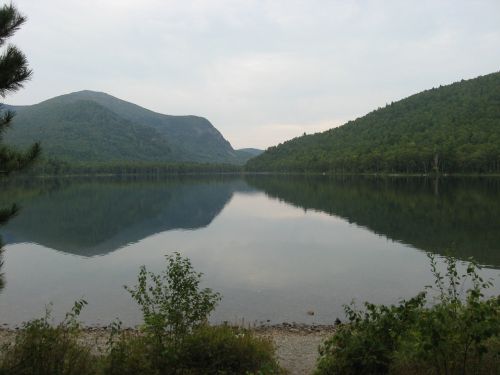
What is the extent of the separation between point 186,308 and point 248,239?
35798 millimetres

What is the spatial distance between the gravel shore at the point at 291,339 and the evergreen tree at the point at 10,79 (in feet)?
18.2

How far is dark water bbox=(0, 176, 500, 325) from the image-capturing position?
24297 millimetres

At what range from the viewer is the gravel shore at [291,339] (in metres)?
13.5

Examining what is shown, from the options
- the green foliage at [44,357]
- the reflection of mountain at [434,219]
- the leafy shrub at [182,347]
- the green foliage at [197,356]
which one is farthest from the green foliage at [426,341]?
the reflection of mountain at [434,219]

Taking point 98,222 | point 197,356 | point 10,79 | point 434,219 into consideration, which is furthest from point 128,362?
point 98,222

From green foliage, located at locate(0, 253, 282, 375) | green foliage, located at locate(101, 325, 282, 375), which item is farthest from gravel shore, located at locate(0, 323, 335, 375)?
green foliage, located at locate(101, 325, 282, 375)

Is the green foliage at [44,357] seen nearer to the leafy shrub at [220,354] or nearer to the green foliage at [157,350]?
the green foliage at [157,350]

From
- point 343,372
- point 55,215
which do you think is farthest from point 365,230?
point 55,215

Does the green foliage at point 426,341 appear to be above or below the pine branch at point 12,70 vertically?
below

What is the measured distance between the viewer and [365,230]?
50.4m

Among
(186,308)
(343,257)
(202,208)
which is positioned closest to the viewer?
(186,308)

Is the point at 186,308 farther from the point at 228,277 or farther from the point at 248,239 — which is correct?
the point at 248,239

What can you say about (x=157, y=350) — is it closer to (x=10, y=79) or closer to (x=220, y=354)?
(x=220, y=354)

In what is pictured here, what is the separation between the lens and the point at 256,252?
39.1 m
